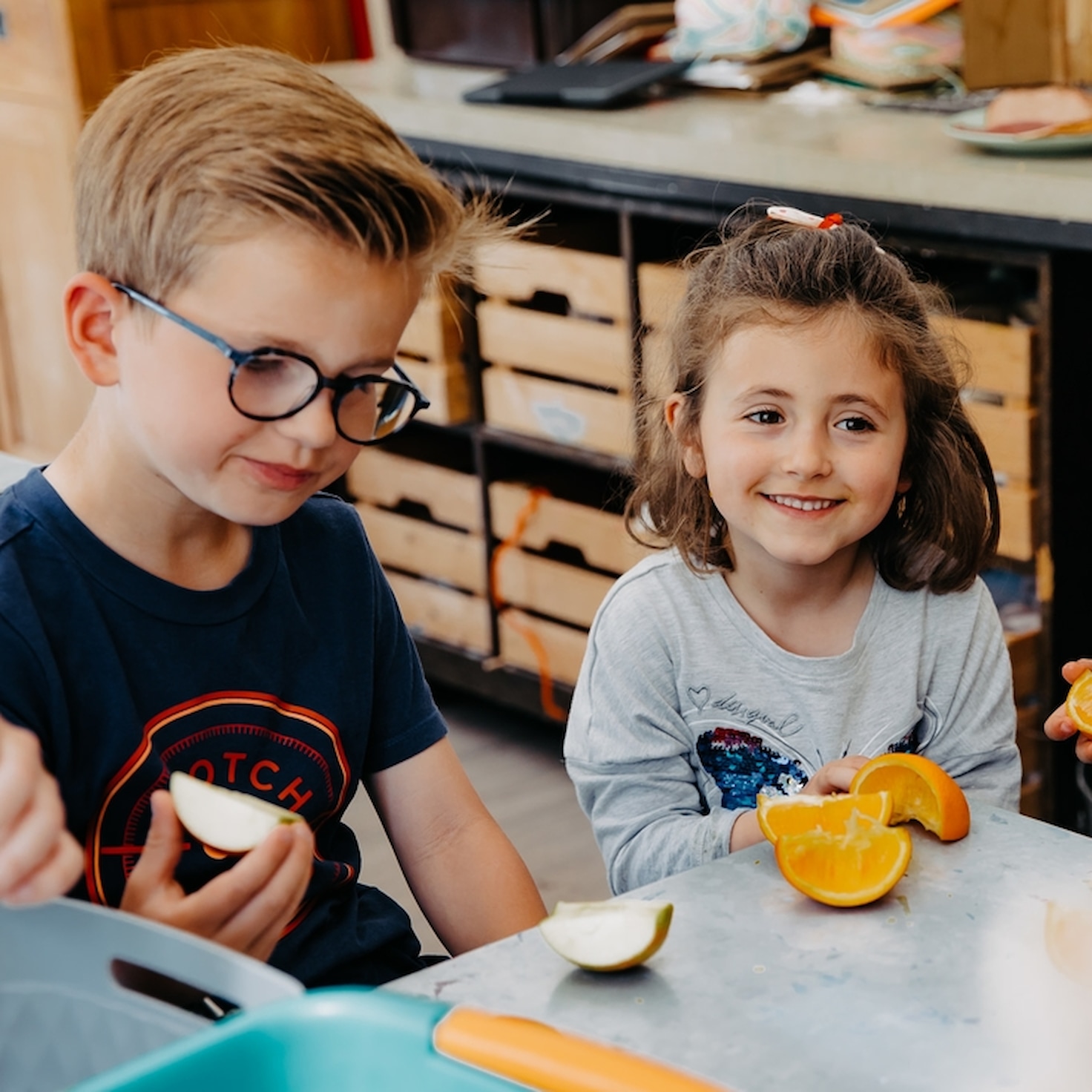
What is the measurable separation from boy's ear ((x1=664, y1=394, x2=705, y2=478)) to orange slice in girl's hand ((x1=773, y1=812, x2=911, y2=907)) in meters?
0.51

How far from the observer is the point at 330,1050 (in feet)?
2.28

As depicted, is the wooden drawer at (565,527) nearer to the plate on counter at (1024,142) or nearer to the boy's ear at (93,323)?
the plate on counter at (1024,142)

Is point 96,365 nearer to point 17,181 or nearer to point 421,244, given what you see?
point 421,244

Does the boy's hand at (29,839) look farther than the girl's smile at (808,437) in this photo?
No

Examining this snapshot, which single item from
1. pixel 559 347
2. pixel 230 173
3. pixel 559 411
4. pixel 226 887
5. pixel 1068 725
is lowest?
pixel 559 411

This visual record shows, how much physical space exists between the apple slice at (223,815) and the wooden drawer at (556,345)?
1.57m

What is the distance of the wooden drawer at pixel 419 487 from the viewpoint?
9.36 ft

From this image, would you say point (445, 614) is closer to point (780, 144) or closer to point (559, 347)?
point (559, 347)

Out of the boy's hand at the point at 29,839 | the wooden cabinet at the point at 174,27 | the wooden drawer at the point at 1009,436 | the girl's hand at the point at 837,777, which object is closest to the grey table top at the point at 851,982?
the girl's hand at the point at 837,777

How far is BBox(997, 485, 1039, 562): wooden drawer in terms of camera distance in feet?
6.62

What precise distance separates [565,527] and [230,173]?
1.71m

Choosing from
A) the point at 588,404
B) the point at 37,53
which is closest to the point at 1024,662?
the point at 588,404

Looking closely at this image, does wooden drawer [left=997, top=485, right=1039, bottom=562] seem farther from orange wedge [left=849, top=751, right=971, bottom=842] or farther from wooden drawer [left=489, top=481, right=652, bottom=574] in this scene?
orange wedge [left=849, top=751, right=971, bottom=842]

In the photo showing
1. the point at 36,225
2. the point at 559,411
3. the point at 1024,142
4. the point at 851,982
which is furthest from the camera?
the point at 36,225
